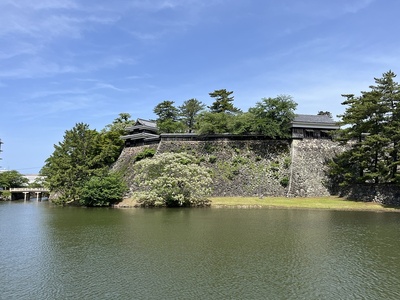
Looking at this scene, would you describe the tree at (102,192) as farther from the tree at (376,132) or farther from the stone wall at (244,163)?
the tree at (376,132)

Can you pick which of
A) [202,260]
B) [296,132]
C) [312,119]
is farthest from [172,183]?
[312,119]

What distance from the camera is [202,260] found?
15242 mm

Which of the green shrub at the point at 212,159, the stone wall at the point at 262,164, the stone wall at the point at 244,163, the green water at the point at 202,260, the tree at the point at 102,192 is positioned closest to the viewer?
the green water at the point at 202,260

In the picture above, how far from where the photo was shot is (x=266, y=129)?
1770 inches

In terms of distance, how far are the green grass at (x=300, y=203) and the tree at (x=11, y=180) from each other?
47.9m

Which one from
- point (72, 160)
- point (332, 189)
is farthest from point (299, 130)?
point (72, 160)

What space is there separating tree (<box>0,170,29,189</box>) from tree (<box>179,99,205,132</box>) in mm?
37792

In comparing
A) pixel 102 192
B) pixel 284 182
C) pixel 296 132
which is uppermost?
pixel 296 132

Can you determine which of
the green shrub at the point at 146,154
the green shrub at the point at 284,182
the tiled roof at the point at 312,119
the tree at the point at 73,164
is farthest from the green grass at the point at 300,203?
the tree at the point at 73,164

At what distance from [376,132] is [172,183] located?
24.4 metres

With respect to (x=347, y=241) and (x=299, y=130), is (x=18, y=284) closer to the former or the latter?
(x=347, y=241)

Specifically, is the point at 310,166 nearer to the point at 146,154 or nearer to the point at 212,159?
the point at 212,159

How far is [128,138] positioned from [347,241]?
132 feet

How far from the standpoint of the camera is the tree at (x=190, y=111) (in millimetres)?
60869
